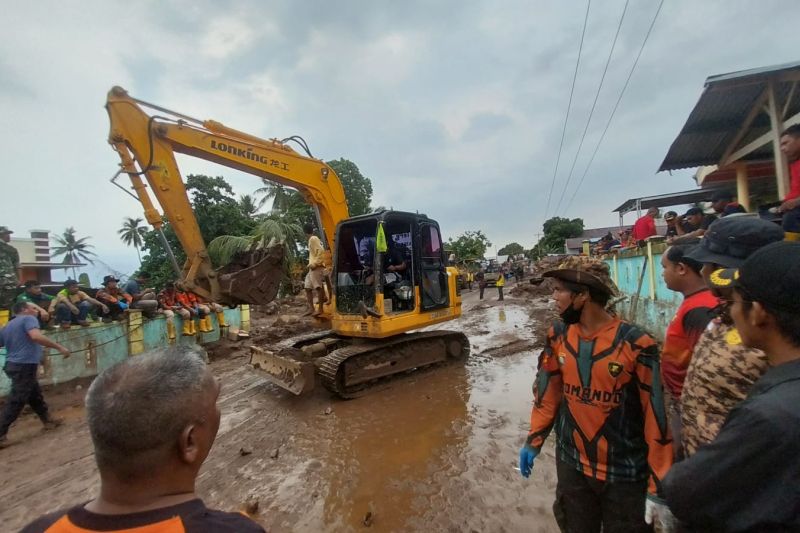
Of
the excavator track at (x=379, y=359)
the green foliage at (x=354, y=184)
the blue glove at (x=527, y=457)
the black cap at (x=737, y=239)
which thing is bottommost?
the excavator track at (x=379, y=359)

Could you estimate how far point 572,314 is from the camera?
2115 millimetres

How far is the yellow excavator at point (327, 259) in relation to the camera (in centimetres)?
569

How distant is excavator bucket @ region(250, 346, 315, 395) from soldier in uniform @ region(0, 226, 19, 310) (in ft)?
17.3

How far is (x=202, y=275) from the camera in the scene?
591cm

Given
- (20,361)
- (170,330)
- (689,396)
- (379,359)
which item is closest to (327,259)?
(379,359)

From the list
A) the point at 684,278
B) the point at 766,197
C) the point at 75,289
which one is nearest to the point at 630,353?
the point at 684,278

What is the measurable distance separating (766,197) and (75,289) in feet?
52.8

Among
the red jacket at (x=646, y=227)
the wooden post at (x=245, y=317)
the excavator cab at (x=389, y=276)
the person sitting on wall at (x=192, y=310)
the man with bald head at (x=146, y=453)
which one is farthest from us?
the wooden post at (x=245, y=317)

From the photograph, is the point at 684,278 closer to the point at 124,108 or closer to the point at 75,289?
the point at 124,108

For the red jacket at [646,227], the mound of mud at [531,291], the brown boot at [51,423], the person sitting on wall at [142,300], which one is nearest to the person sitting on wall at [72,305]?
the person sitting on wall at [142,300]

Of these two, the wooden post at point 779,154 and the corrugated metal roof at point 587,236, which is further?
the corrugated metal roof at point 587,236

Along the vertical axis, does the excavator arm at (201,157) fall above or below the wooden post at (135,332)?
above

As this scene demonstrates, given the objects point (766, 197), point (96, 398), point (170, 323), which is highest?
point (766, 197)

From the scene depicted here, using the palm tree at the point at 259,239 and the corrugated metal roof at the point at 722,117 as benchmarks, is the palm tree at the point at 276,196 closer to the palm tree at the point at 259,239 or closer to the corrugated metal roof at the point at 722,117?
the palm tree at the point at 259,239
